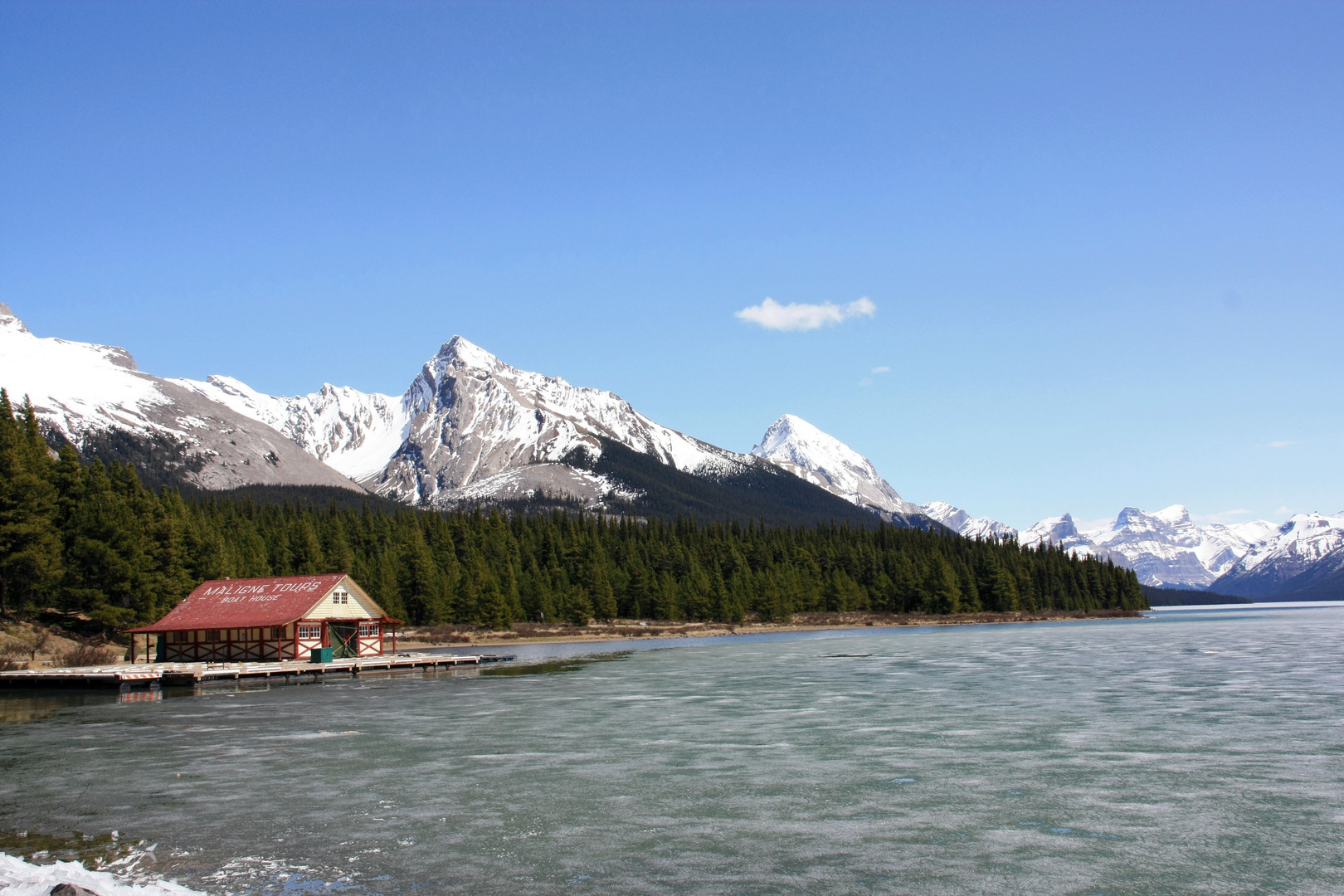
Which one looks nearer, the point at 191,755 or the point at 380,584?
the point at 191,755

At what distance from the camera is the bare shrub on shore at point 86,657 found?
2827 inches

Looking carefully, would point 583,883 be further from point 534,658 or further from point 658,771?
point 534,658

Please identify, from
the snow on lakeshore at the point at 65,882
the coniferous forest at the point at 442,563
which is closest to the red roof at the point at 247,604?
the coniferous forest at the point at 442,563

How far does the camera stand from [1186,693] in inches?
1663

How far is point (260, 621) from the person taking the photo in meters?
71.9

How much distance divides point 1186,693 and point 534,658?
2086 inches

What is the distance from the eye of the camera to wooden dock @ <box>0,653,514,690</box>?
58375mm

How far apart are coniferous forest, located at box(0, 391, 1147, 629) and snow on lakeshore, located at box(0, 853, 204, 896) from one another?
6330cm

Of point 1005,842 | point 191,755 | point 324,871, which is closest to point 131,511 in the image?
point 191,755

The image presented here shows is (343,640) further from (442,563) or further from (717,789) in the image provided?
(442,563)

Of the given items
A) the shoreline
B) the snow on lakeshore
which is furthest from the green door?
the snow on lakeshore

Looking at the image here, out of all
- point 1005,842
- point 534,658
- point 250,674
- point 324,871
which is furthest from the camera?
point 534,658

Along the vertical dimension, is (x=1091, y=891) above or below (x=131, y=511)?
below

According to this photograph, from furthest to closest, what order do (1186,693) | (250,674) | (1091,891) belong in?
(250,674), (1186,693), (1091,891)
